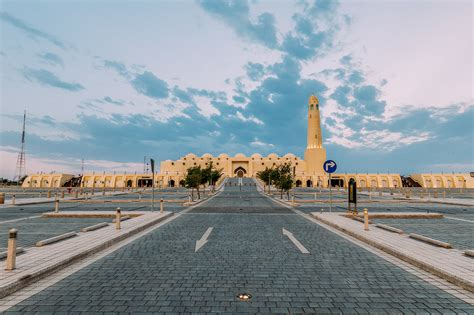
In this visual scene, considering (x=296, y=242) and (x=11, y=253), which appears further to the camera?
(x=296, y=242)

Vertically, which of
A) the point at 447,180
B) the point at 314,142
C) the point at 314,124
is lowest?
the point at 447,180

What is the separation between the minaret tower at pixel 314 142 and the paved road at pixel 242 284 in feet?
314

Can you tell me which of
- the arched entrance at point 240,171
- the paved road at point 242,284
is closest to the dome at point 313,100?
the arched entrance at point 240,171

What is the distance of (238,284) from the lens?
511 cm

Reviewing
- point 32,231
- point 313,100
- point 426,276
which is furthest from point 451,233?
point 313,100

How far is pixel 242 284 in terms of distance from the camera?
5.11 meters

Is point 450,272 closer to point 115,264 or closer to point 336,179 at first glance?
point 115,264

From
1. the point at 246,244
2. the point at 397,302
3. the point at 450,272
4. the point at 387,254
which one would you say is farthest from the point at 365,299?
the point at 246,244

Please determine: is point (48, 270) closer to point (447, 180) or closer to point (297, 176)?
point (297, 176)

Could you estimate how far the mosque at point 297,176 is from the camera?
85.9m

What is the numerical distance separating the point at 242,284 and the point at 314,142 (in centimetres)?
10136

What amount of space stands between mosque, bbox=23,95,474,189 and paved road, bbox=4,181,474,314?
243 ft

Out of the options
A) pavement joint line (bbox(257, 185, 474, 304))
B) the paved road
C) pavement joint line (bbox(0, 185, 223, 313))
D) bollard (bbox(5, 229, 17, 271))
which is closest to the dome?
pavement joint line (bbox(257, 185, 474, 304))

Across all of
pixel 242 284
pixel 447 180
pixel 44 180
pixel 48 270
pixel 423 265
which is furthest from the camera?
pixel 44 180
